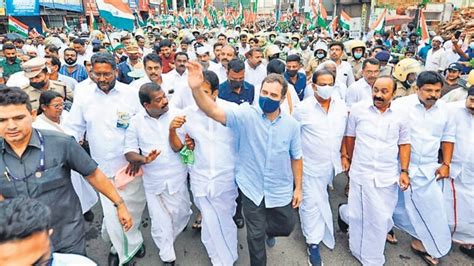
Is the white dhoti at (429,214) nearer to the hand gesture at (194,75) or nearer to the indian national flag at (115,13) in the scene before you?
the hand gesture at (194,75)

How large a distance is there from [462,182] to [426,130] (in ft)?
2.31

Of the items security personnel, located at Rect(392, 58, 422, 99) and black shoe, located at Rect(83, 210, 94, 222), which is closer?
black shoe, located at Rect(83, 210, 94, 222)

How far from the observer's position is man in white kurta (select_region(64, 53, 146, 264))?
126 inches

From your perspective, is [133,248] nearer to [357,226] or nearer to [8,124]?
[8,124]

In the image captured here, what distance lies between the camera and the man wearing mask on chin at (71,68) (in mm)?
5776

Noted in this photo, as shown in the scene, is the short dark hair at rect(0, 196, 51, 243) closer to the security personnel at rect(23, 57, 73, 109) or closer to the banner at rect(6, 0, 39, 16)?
the security personnel at rect(23, 57, 73, 109)

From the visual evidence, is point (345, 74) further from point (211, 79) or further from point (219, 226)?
point (219, 226)

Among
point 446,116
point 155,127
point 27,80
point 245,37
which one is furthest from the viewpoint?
point 245,37

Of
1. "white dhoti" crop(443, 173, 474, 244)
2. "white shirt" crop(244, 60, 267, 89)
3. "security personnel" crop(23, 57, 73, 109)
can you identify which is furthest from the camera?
"white shirt" crop(244, 60, 267, 89)

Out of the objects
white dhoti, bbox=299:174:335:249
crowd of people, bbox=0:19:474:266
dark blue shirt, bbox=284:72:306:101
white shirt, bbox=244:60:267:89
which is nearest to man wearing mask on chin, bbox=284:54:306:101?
dark blue shirt, bbox=284:72:306:101

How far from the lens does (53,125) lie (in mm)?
3145

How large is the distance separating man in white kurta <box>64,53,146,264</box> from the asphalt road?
423 mm

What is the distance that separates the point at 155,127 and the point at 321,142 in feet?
4.91

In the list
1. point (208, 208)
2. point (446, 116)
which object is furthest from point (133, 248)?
point (446, 116)
